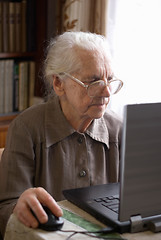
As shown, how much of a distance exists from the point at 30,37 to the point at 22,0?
240 millimetres

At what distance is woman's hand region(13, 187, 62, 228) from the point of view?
1.03m

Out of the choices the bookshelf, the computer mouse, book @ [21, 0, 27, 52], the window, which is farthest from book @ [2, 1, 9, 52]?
the computer mouse

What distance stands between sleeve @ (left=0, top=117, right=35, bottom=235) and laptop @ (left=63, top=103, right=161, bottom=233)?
499 mm

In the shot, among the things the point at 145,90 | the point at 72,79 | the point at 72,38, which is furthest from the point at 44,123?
the point at 145,90

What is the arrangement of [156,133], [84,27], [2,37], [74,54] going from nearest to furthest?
1. [156,133]
2. [74,54]
3. [84,27]
4. [2,37]

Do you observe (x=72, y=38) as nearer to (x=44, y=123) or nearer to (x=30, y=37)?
(x=44, y=123)

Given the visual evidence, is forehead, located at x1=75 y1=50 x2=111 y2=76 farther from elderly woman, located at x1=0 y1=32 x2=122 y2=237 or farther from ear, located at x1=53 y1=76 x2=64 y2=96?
ear, located at x1=53 y1=76 x2=64 y2=96

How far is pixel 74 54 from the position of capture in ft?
5.09

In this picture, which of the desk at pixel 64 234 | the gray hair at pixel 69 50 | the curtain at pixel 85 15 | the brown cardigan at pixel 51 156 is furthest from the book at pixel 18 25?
the desk at pixel 64 234

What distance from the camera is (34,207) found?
3.46ft

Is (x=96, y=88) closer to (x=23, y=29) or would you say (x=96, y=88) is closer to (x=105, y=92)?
(x=105, y=92)

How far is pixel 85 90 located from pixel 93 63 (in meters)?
0.10

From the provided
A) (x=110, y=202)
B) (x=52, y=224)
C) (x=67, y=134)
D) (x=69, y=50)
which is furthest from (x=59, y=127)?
(x=52, y=224)

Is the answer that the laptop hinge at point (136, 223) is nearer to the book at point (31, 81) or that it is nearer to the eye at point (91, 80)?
the eye at point (91, 80)
